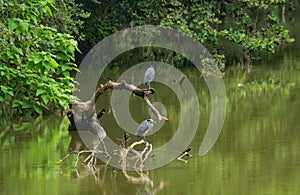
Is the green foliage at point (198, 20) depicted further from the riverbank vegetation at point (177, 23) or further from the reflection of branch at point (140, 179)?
the reflection of branch at point (140, 179)

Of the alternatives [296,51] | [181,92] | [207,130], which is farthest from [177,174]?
[296,51]

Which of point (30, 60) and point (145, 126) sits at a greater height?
point (30, 60)

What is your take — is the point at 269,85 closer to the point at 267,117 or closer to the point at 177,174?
the point at 267,117

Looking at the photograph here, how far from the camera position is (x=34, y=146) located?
1376cm

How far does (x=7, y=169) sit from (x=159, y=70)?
9631 mm

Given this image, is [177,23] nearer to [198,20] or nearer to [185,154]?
[198,20]

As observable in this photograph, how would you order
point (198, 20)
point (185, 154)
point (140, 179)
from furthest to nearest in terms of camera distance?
point (198, 20) < point (185, 154) < point (140, 179)

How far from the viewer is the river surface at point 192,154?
425 inches

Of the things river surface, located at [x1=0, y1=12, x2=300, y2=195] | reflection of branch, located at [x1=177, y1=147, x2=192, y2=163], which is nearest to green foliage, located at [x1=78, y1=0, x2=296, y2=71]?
river surface, located at [x1=0, y1=12, x2=300, y2=195]

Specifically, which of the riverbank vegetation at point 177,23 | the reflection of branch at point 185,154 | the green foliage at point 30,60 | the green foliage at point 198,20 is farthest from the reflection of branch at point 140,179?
the green foliage at point 198,20

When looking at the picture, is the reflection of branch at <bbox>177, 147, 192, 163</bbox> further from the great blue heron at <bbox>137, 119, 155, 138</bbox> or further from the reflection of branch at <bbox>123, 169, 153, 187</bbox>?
the reflection of branch at <bbox>123, 169, 153, 187</bbox>

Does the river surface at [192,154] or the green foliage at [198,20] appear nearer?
the river surface at [192,154]

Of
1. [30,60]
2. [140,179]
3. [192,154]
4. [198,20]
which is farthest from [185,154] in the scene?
[198,20]

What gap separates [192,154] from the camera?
1263 cm
